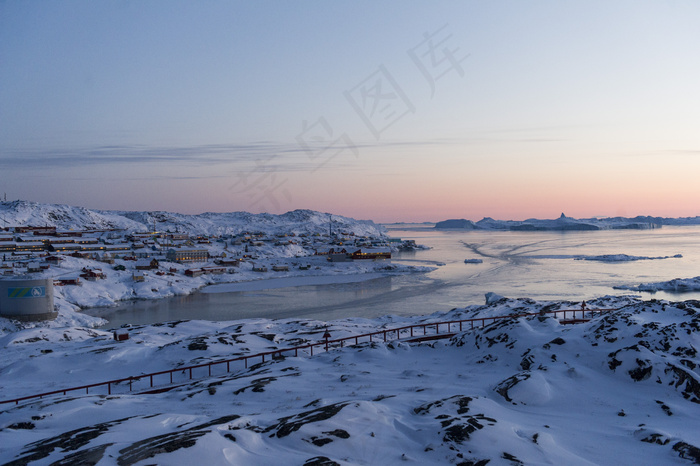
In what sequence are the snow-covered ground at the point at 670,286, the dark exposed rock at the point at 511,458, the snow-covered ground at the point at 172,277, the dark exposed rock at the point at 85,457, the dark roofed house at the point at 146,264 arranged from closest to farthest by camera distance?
1. the dark exposed rock at the point at 85,457
2. the dark exposed rock at the point at 511,458
3. the snow-covered ground at the point at 172,277
4. the snow-covered ground at the point at 670,286
5. the dark roofed house at the point at 146,264

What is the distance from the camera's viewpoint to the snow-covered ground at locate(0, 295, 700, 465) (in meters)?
6.39

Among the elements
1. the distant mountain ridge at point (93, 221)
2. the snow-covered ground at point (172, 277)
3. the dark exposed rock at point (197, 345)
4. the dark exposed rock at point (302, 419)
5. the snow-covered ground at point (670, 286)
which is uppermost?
the distant mountain ridge at point (93, 221)

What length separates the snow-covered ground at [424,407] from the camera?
639 cm

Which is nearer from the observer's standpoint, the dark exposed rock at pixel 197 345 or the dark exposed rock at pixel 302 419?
the dark exposed rock at pixel 302 419

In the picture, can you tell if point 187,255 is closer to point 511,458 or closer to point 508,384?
point 508,384

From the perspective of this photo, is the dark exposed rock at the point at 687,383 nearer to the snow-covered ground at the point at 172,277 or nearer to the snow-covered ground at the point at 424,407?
the snow-covered ground at the point at 424,407

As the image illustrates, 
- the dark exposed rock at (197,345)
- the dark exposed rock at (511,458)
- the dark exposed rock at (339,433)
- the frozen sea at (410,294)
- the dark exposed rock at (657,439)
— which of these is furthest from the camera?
the frozen sea at (410,294)

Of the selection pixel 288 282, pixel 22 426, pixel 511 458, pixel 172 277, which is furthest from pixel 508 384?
pixel 172 277

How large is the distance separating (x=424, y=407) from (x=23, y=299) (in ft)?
98.6

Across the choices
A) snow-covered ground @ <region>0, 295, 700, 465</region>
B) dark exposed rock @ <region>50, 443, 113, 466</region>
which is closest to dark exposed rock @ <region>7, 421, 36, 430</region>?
snow-covered ground @ <region>0, 295, 700, 465</region>

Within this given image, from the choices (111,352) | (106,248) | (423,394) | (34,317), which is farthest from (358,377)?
(106,248)

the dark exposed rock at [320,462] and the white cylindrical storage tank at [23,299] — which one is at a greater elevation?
the dark exposed rock at [320,462]

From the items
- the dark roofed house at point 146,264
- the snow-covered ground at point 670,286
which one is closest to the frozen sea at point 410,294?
the snow-covered ground at point 670,286

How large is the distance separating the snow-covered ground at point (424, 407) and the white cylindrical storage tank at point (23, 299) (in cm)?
1613
